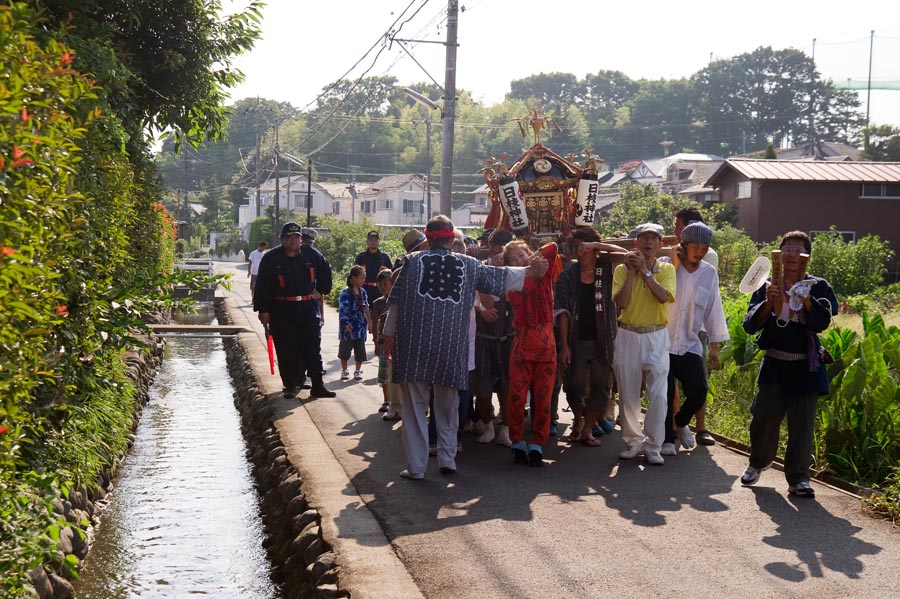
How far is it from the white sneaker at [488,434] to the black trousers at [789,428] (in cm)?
272

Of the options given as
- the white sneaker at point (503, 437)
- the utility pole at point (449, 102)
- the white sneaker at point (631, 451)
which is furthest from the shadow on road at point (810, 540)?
the utility pole at point (449, 102)

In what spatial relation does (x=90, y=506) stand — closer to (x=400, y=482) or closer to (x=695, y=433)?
(x=400, y=482)

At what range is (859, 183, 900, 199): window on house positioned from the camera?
124 feet

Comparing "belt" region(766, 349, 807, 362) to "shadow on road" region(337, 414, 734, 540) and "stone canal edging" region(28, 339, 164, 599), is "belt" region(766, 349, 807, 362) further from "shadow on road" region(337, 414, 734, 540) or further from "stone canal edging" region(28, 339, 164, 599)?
"stone canal edging" region(28, 339, 164, 599)

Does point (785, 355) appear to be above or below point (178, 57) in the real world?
→ below

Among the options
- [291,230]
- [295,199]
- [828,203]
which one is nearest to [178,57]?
[291,230]

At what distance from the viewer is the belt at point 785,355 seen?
7.46m

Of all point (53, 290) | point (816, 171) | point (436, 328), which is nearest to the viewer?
point (53, 290)

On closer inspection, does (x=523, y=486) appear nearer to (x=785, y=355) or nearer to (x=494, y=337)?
(x=494, y=337)

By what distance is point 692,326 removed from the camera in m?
8.96

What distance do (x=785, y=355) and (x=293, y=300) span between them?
21.2ft

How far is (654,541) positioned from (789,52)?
90174 millimetres

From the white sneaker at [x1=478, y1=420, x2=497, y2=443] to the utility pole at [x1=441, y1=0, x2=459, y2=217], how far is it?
9.79m

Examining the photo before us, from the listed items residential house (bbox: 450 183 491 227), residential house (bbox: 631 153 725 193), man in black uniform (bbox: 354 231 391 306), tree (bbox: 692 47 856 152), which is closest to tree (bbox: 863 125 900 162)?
residential house (bbox: 631 153 725 193)
